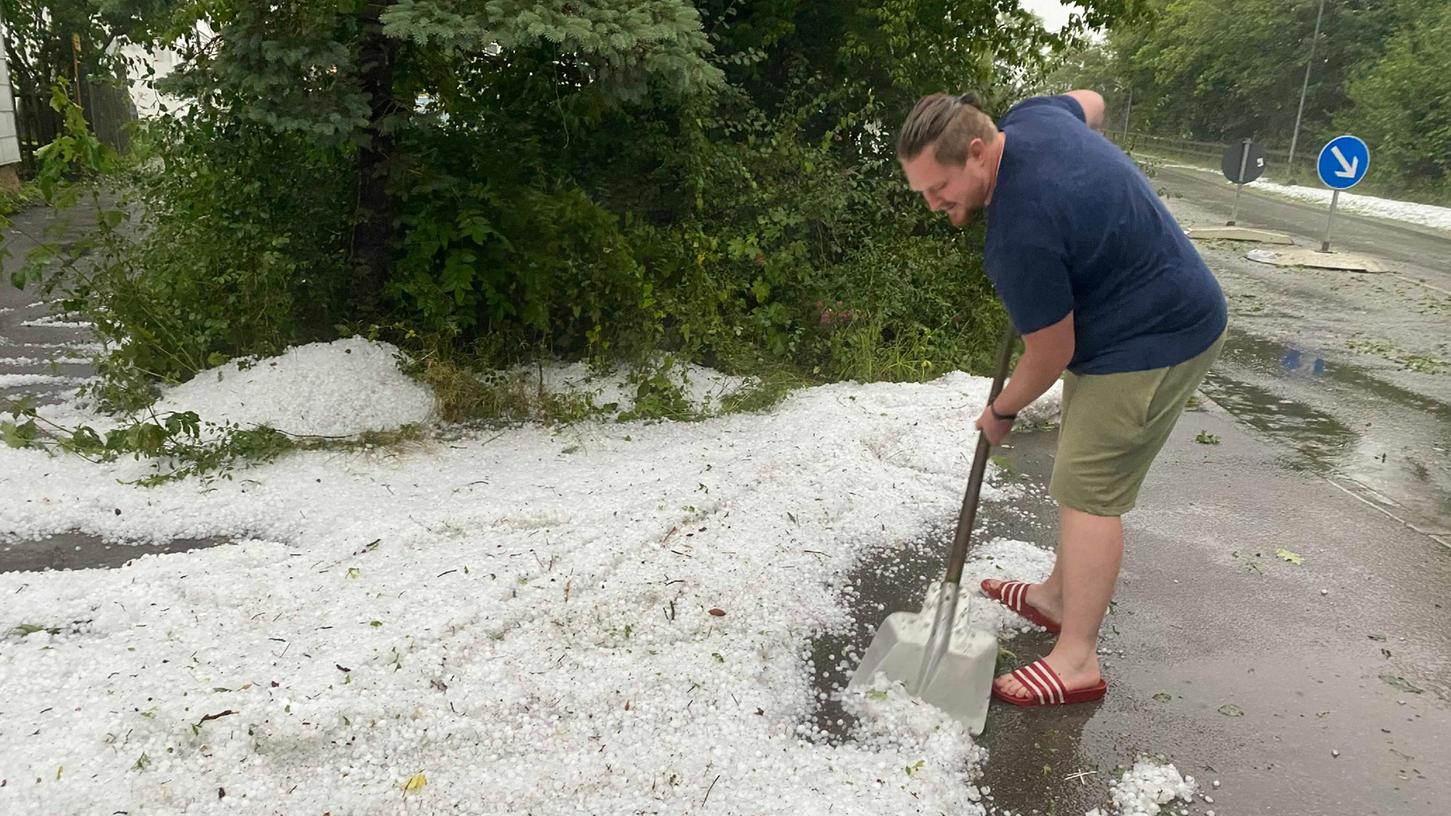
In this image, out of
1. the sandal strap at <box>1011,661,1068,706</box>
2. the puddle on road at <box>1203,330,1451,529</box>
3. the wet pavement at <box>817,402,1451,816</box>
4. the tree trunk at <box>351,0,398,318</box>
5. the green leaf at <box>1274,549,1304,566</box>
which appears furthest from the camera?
the puddle on road at <box>1203,330,1451,529</box>

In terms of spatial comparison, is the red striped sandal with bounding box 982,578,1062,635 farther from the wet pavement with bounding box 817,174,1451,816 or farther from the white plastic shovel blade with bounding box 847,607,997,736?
the white plastic shovel blade with bounding box 847,607,997,736

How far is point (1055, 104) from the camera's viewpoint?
9.20 feet

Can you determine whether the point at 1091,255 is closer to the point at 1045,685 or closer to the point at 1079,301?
the point at 1079,301

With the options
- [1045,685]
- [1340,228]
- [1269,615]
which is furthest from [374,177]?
[1340,228]

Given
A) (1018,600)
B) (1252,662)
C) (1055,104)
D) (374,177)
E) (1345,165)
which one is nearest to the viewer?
(1055,104)

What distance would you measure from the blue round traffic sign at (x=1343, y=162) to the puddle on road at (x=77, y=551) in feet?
43.6

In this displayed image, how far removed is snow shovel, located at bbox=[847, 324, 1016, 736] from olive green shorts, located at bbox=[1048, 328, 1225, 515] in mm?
252

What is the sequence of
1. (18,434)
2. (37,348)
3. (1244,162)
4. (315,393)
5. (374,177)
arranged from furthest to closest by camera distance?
(1244,162), (37,348), (374,177), (315,393), (18,434)

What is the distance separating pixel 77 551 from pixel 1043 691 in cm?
345

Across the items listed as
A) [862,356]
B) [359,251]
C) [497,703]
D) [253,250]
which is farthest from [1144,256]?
[253,250]

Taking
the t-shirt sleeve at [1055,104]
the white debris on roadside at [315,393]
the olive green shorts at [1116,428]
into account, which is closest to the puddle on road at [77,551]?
the white debris on roadside at [315,393]

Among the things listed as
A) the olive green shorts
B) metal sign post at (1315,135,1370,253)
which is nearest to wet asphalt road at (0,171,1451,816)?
the olive green shorts

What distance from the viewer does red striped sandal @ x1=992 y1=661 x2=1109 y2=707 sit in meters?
2.86

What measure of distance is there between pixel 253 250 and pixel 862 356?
3444mm
